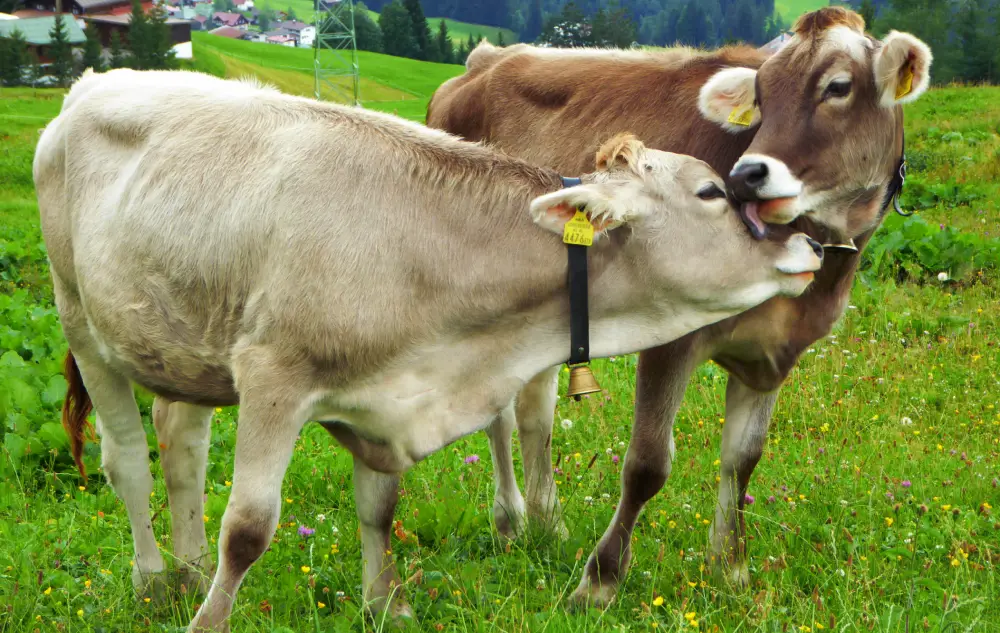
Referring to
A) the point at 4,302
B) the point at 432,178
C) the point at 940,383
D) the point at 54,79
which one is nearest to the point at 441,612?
the point at 432,178

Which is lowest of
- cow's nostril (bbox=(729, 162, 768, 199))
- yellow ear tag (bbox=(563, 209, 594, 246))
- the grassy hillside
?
the grassy hillside

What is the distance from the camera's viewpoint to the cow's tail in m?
4.72

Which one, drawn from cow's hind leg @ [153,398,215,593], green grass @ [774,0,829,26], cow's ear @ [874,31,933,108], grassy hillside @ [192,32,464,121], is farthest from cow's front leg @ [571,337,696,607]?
green grass @ [774,0,829,26]

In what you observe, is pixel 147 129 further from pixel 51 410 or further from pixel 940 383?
pixel 940 383

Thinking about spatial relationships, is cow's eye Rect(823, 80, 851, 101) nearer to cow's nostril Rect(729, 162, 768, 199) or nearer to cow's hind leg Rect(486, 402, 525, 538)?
cow's nostril Rect(729, 162, 768, 199)

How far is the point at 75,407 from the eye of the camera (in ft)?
15.7

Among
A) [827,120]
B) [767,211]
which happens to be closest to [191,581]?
[767,211]

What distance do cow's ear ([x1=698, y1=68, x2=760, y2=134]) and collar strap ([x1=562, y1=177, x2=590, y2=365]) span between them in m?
1.12

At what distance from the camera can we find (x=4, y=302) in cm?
800

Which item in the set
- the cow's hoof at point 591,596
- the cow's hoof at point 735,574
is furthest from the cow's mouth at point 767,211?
the cow's hoof at point 591,596

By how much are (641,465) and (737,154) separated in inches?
55.4

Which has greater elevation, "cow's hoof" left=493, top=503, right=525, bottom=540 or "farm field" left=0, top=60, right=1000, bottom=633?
"farm field" left=0, top=60, right=1000, bottom=633

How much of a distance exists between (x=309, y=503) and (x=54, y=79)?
65930mm

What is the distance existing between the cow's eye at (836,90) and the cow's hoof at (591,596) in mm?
2209
